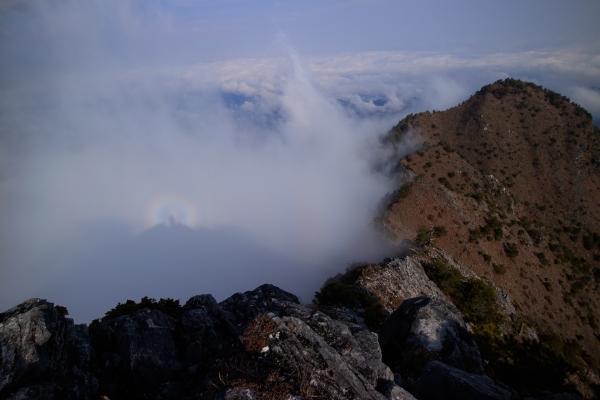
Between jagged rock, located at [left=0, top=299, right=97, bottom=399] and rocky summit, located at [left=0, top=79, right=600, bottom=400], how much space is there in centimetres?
4

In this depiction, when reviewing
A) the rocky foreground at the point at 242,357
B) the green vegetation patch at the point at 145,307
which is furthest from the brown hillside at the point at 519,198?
the green vegetation patch at the point at 145,307

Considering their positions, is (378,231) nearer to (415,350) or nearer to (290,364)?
(415,350)

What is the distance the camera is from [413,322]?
54.7ft

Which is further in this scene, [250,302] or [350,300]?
[350,300]

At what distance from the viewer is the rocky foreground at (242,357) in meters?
8.52

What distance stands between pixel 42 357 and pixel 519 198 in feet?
316

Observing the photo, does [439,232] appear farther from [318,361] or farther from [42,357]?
[42,357]

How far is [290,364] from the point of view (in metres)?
8.51

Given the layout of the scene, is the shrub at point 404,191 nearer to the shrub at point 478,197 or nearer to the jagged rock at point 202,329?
the shrub at point 478,197

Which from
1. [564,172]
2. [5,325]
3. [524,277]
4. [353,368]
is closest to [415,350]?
[353,368]

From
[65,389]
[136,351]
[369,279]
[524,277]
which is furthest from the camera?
[524,277]

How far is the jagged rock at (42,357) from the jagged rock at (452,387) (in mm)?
11903

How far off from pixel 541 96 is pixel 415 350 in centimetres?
12962

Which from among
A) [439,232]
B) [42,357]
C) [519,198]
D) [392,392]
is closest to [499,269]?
[439,232]
